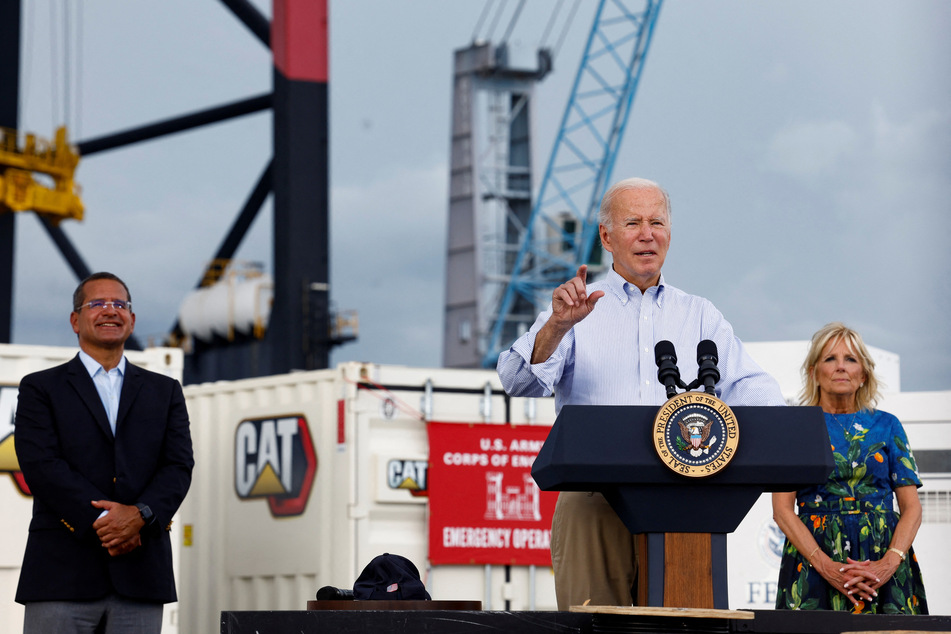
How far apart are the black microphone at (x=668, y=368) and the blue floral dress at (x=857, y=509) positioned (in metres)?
1.47

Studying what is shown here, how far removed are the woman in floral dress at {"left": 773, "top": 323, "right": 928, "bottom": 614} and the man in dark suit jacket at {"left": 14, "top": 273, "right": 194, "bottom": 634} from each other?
185cm

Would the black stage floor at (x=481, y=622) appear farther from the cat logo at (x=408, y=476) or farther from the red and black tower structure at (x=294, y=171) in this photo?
the red and black tower structure at (x=294, y=171)

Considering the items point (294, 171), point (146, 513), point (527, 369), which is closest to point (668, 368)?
point (527, 369)

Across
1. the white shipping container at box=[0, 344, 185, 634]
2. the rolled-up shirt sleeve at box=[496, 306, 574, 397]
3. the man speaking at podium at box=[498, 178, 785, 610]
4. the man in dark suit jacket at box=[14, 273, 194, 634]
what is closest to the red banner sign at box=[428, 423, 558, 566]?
the white shipping container at box=[0, 344, 185, 634]

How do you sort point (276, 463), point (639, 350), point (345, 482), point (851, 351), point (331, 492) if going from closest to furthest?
point (639, 350)
point (851, 351)
point (345, 482)
point (331, 492)
point (276, 463)

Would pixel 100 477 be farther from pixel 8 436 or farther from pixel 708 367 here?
pixel 8 436

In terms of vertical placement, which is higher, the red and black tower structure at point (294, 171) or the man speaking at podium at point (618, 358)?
the red and black tower structure at point (294, 171)

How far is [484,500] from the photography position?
725 cm

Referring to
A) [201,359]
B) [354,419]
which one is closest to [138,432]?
[354,419]

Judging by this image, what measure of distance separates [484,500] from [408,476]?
459mm

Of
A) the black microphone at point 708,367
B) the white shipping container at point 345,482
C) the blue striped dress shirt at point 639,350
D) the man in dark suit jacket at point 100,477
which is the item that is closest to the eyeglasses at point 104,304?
the man in dark suit jacket at point 100,477

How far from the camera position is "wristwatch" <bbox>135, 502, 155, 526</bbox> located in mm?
3678

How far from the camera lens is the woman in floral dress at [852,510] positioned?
367cm

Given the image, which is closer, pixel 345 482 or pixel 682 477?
pixel 682 477
